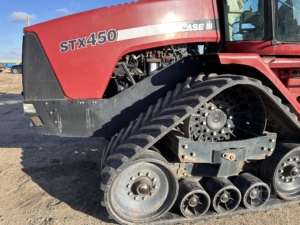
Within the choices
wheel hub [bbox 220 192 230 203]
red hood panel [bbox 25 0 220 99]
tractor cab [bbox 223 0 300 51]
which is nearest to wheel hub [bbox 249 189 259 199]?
wheel hub [bbox 220 192 230 203]

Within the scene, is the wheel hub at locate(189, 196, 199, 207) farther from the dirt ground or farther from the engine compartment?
the engine compartment

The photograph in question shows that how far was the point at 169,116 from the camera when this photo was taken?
2.65m

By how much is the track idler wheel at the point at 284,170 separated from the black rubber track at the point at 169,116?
0.31 metres

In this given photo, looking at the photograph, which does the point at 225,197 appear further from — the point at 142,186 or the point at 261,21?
the point at 261,21

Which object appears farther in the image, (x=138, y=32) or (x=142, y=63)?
(x=142, y=63)

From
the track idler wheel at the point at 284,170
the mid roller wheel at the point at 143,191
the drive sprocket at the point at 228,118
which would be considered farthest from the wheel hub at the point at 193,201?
the track idler wheel at the point at 284,170

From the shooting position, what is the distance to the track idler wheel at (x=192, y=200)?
2873 mm

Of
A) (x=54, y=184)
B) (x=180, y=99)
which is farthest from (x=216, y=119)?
(x=54, y=184)

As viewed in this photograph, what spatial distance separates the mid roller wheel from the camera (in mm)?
2816

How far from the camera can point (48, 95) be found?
312 cm

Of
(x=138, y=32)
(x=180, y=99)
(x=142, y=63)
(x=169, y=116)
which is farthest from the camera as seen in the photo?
(x=142, y=63)

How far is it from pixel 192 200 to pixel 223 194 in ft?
1.21

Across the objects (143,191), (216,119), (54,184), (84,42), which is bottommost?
(54,184)

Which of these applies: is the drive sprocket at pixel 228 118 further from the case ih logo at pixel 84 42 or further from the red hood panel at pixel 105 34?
the case ih logo at pixel 84 42
